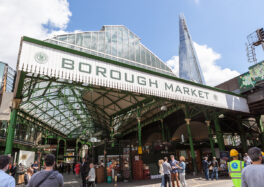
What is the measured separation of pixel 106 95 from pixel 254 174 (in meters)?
16.5

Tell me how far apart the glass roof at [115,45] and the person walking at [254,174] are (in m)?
20.5

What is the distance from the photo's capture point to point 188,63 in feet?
381

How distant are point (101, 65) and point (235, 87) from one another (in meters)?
17.3

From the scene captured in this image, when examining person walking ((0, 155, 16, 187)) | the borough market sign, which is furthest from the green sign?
person walking ((0, 155, 16, 187))

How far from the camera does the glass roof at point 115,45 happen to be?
20.9 metres

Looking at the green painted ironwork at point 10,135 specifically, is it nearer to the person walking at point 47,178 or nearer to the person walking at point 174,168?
the person walking at point 47,178

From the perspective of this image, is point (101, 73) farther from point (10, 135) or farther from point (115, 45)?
point (115, 45)

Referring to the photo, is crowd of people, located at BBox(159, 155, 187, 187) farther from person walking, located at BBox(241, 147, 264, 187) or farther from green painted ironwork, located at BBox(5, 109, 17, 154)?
green painted ironwork, located at BBox(5, 109, 17, 154)

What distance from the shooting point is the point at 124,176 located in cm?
1339

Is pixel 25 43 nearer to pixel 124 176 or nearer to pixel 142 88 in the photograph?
pixel 142 88

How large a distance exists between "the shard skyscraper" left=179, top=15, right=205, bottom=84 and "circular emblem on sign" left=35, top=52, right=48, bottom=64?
364 feet

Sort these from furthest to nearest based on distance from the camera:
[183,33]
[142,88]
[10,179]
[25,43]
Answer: [183,33]
[142,88]
[25,43]
[10,179]

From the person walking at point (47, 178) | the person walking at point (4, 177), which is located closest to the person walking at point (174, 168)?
the person walking at point (47, 178)

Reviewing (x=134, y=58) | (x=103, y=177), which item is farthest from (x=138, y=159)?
(x=134, y=58)
